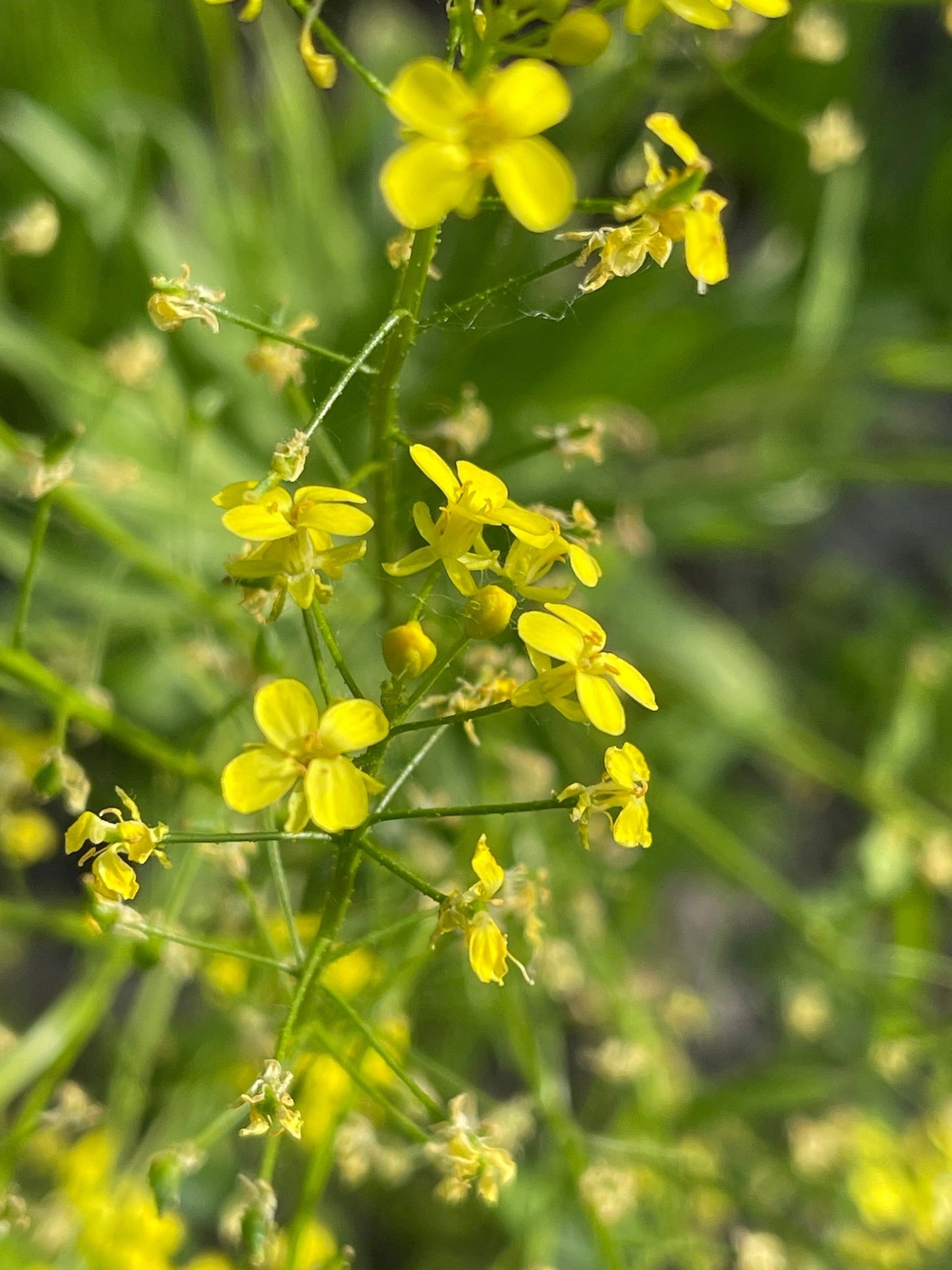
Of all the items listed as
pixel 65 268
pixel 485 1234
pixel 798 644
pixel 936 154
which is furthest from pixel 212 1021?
pixel 936 154

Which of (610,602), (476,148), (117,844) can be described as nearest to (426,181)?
(476,148)

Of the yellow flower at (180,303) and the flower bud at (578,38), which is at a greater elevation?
the flower bud at (578,38)

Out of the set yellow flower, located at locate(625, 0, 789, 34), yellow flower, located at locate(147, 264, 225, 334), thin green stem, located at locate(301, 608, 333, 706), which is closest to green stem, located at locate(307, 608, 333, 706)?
thin green stem, located at locate(301, 608, 333, 706)

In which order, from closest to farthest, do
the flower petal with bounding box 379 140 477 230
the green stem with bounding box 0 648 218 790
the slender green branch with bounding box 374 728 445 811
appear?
the flower petal with bounding box 379 140 477 230, the slender green branch with bounding box 374 728 445 811, the green stem with bounding box 0 648 218 790

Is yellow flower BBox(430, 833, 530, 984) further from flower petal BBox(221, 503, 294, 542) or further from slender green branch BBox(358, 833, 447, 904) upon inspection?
flower petal BBox(221, 503, 294, 542)

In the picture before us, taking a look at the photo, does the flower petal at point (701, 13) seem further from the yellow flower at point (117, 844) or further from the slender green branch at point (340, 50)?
the yellow flower at point (117, 844)

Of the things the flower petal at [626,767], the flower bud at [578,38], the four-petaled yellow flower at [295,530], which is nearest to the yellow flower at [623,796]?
the flower petal at [626,767]

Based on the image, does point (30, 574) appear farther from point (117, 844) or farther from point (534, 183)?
point (534, 183)
